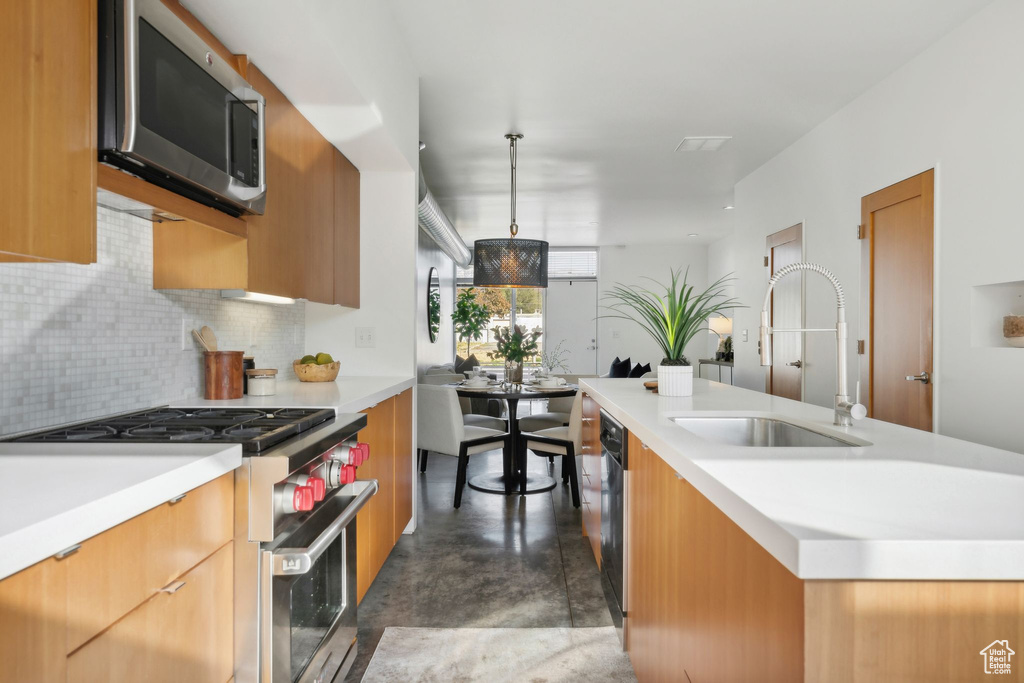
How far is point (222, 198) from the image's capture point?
71.1 inches

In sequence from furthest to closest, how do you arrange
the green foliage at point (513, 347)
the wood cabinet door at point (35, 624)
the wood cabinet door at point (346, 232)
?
the green foliage at point (513, 347) < the wood cabinet door at point (346, 232) < the wood cabinet door at point (35, 624)

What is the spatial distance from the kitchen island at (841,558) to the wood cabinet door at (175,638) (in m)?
0.95

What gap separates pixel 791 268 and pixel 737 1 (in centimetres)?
166

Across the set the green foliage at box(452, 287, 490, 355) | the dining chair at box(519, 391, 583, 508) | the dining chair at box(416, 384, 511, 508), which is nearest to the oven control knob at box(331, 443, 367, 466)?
the dining chair at box(416, 384, 511, 508)

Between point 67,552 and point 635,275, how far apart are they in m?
10.2

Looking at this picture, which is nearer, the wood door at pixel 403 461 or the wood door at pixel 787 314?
the wood door at pixel 403 461

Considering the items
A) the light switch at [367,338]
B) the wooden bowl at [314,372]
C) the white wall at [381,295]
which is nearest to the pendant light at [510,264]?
the white wall at [381,295]

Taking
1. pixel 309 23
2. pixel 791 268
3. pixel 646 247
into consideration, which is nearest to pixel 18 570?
pixel 309 23

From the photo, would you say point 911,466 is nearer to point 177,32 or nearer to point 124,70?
point 124,70

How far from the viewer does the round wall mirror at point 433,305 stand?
6922mm

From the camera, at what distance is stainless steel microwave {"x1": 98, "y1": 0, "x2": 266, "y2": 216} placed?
4.37 ft

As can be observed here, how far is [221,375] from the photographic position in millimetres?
2281

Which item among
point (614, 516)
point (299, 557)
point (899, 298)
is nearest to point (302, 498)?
point (299, 557)

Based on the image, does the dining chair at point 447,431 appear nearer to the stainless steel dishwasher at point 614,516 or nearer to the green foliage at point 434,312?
the stainless steel dishwasher at point 614,516
